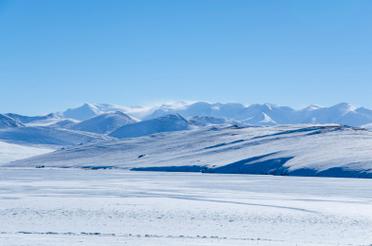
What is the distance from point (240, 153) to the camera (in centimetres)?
12812

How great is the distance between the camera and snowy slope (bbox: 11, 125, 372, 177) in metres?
98.9

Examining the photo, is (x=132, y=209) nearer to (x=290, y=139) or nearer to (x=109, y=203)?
(x=109, y=203)

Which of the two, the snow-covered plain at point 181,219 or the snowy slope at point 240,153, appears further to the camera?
the snowy slope at point 240,153

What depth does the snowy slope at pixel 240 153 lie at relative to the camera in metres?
98.9

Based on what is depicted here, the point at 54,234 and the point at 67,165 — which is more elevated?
the point at 67,165

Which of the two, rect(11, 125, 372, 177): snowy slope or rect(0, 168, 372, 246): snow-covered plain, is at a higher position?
rect(11, 125, 372, 177): snowy slope

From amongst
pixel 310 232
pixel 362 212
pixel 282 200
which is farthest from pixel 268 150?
pixel 310 232

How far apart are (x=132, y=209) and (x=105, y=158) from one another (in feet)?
404

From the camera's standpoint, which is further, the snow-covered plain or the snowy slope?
the snowy slope

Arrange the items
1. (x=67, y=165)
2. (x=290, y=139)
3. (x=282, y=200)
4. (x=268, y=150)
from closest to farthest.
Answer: (x=282, y=200) < (x=268, y=150) < (x=290, y=139) < (x=67, y=165)

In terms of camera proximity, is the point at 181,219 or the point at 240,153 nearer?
the point at 181,219

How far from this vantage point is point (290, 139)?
455 ft

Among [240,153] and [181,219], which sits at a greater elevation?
[240,153]

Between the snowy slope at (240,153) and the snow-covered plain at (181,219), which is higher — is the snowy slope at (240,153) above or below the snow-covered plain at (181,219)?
above
